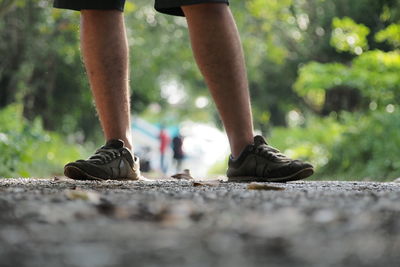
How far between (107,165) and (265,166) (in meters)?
0.65

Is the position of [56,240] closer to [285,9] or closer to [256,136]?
[256,136]

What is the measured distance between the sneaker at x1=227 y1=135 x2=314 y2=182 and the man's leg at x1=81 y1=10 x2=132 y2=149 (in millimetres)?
551

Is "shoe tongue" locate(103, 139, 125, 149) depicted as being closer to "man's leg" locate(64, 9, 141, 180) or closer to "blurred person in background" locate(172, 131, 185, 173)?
"man's leg" locate(64, 9, 141, 180)

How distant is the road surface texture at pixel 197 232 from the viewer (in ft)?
3.48

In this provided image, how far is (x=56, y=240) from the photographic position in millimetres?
1201

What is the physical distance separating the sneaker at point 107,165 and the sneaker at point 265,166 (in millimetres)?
458

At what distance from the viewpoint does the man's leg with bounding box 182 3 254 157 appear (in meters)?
3.18

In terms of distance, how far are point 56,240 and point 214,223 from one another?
0.33 metres

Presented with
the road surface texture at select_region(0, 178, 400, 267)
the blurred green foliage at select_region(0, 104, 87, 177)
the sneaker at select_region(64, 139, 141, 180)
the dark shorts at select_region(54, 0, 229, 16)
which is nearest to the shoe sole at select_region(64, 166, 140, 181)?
the sneaker at select_region(64, 139, 141, 180)

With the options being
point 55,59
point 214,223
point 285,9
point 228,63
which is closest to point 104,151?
point 228,63

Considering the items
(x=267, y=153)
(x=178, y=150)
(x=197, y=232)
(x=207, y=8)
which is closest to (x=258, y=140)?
(x=267, y=153)

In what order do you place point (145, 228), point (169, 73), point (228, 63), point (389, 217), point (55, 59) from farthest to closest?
point (169, 73)
point (55, 59)
point (228, 63)
point (389, 217)
point (145, 228)

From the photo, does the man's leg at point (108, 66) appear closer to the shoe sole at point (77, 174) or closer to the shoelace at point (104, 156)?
the shoelace at point (104, 156)

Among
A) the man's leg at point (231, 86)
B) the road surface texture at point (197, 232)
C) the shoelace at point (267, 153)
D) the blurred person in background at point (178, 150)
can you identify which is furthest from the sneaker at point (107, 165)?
the blurred person in background at point (178, 150)
